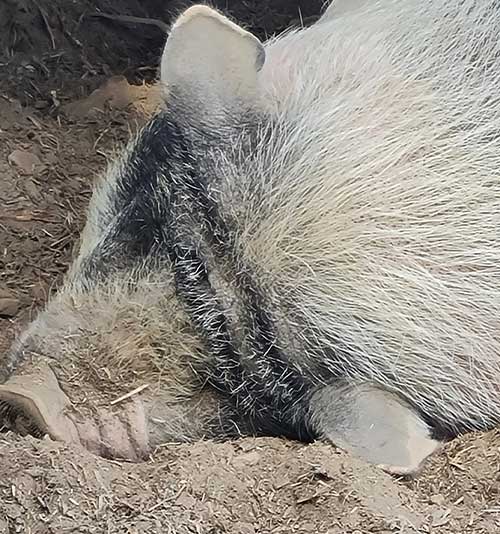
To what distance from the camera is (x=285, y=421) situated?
2.50m

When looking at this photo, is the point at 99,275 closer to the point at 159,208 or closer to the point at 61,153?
the point at 159,208

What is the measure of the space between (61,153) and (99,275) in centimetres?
102

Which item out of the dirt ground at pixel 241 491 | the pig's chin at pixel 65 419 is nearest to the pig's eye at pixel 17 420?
the pig's chin at pixel 65 419

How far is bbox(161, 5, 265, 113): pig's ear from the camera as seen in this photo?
97.0 inches

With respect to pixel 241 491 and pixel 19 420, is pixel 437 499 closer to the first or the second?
pixel 241 491

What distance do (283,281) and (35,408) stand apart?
1.87 feet

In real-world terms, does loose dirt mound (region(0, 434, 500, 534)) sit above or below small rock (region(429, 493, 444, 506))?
above

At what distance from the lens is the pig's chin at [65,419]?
2.32 m

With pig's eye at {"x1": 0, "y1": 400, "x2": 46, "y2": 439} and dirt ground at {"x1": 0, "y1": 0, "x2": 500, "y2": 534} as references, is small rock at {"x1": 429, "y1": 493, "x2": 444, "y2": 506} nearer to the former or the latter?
dirt ground at {"x1": 0, "y1": 0, "x2": 500, "y2": 534}

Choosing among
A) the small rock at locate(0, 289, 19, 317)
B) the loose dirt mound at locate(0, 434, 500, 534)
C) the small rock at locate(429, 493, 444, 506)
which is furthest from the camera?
the small rock at locate(0, 289, 19, 317)

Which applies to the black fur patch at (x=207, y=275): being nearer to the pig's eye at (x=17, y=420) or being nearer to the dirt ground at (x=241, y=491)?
the dirt ground at (x=241, y=491)

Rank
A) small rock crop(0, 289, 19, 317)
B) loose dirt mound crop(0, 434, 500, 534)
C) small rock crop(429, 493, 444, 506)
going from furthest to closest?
small rock crop(0, 289, 19, 317) → small rock crop(429, 493, 444, 506) → loose dirt mound crop(0, 434, 500, 534)

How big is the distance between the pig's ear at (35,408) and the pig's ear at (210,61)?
688mm

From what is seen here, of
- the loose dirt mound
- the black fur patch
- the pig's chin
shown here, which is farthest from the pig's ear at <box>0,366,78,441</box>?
the black fur patch
